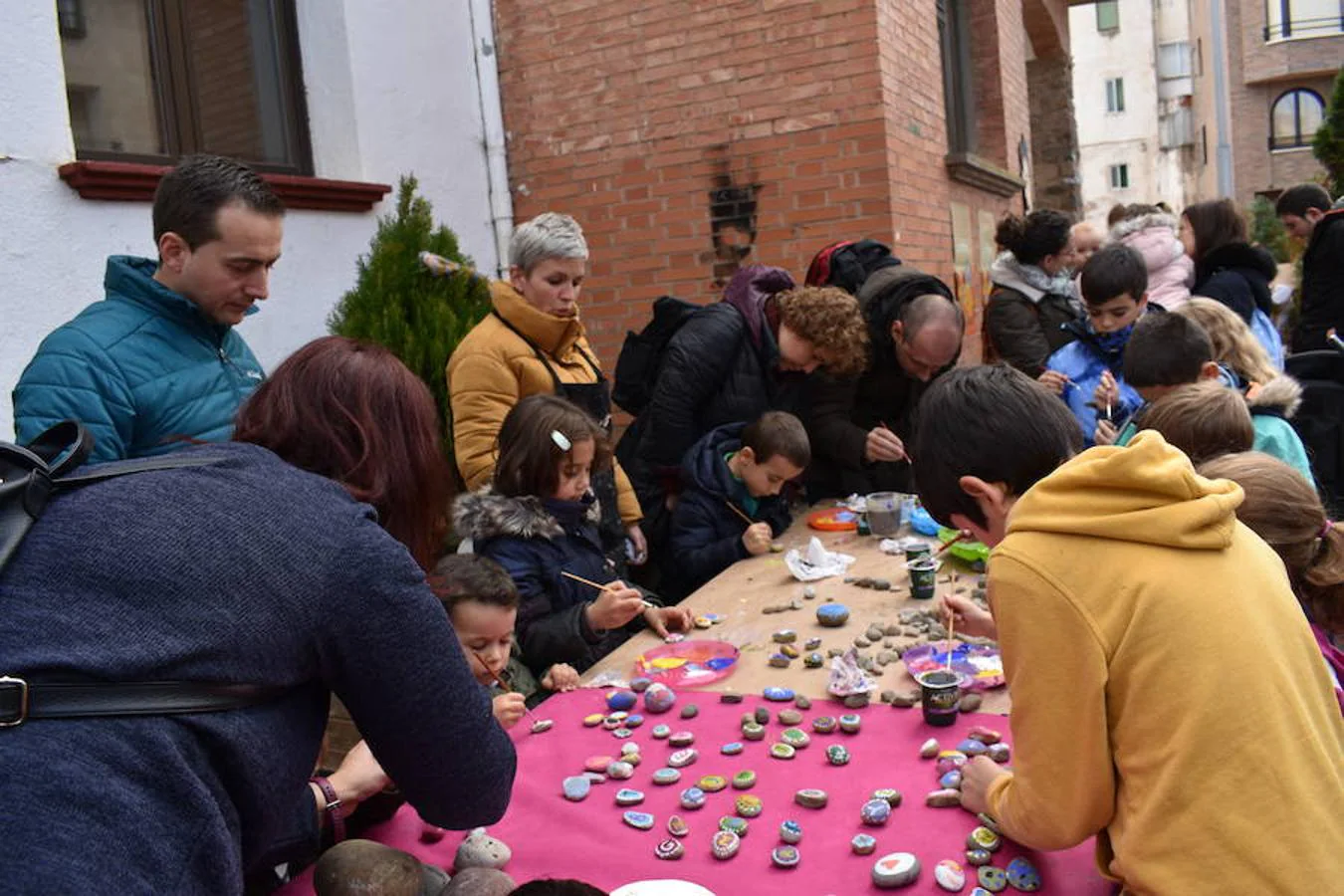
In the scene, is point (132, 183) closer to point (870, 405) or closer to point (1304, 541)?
point (870, 405)

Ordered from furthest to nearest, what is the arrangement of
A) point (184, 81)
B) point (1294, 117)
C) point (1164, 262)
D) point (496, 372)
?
point (1294, 117) → point (1164, 262) → point (184, 81) → point (496, 372)

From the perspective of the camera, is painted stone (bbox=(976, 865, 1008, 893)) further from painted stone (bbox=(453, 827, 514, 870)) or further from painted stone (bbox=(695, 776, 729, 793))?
painted stone (bbox=(453, 827, 514, 870))

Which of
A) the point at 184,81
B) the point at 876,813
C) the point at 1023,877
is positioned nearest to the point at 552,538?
the point at 876,813

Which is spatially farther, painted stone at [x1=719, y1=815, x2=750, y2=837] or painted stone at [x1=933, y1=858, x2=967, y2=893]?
painted stone at [x1=719, y1=815, x2=750, y2=837]

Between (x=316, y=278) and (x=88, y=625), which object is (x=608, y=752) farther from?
(x=316, y=278)

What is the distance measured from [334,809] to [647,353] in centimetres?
293

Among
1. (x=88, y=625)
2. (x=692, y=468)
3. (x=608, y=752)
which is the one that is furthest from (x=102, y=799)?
(x=692, y=468)

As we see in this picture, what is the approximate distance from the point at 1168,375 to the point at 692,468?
5.41 ft

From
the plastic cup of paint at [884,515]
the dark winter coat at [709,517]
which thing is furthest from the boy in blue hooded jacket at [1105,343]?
the dark winter coat at [709,517]

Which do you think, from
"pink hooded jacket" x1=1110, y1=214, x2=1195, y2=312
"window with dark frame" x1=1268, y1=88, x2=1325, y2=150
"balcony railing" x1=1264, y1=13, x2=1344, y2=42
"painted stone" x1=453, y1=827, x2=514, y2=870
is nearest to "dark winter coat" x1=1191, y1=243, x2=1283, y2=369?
"pink hooded jacket" x1=1110, y1=214, x2=1195, y2=312

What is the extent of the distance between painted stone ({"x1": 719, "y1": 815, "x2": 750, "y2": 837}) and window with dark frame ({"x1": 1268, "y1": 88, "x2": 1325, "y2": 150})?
35489 mm

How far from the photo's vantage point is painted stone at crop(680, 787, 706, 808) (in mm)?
1886

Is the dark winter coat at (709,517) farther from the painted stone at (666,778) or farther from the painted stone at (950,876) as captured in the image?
the painted stone at (950,876)

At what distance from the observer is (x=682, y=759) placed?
207 centimetres
